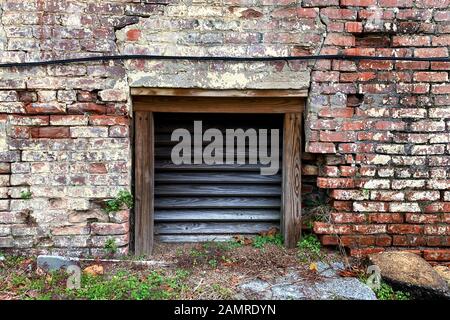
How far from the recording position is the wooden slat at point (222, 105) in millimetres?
3123

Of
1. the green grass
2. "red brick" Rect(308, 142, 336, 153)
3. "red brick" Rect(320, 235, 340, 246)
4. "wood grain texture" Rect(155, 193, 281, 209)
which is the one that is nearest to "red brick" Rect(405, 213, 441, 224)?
"red brick" Rect(320, 235, 340, 246)

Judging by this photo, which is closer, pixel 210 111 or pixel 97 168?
pixel 97 168

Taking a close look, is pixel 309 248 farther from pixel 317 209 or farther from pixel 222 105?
pixel 222 105

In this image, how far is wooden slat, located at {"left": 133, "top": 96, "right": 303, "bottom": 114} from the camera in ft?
10.2

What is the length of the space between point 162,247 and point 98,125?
1.14 m

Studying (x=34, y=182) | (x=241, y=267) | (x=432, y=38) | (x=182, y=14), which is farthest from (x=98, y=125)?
(x=432, y=38)

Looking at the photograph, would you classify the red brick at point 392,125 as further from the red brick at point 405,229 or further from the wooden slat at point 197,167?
the wooden slat at point 197,167

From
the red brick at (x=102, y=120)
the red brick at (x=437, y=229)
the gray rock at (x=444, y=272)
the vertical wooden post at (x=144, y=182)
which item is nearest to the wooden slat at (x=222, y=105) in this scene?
the vertical wooden post at (x=144, y=182)

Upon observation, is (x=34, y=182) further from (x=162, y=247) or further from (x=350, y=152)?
(x=350, y=152)

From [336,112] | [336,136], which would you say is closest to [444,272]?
[336,136]

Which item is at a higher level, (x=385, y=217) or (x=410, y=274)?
(x=385, y=217)

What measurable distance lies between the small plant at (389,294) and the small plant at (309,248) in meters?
0.54

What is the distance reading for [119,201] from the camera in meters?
2.99

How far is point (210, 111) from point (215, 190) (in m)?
0.70
